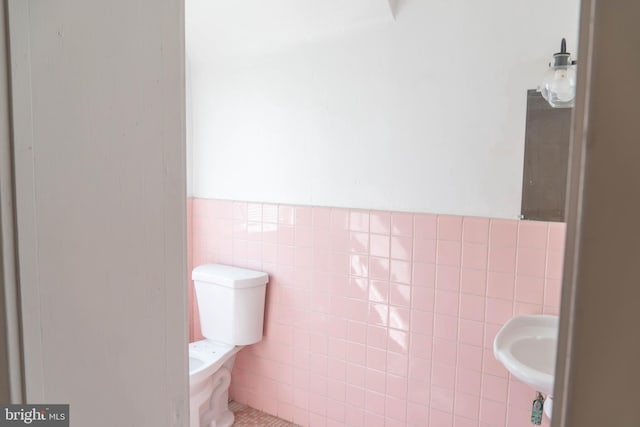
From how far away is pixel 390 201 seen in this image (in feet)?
6.12

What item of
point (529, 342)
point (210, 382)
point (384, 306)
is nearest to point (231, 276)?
point (210, 382)

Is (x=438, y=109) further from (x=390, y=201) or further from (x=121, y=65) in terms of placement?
(x=121, y=65)

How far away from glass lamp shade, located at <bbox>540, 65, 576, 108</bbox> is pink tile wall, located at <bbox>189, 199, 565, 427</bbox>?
432mm

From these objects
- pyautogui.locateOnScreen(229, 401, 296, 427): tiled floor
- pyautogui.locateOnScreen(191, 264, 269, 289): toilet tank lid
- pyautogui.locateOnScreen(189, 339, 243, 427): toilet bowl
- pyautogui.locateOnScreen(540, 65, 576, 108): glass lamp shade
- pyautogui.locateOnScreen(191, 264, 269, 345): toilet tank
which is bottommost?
pyautogui.locateOnScreen(229, 401, 296, 427): tiled floor

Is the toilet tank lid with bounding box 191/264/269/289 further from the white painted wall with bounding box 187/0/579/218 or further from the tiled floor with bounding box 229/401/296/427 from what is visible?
the tiled floor with bounding box 229/401/296/427

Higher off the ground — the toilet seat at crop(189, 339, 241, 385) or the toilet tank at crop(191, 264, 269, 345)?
the toilet tank at crop(191, 264, 269, 345)

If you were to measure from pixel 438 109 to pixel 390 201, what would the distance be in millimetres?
423

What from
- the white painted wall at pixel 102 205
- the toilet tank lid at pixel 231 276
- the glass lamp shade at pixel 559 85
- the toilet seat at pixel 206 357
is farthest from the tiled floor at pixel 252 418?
the glass lamp shade at pixel 559 85

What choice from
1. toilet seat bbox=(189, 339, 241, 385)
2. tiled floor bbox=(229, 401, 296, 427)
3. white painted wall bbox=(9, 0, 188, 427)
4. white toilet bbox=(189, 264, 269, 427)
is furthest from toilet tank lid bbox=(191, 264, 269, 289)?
white painted wall bbox=(9, 0, 188, 427)

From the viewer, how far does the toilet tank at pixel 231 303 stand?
2.10 metres

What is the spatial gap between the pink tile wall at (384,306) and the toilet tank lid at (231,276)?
0.07 m

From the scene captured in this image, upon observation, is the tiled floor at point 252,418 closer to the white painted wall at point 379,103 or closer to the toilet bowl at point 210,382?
the toilet bowl at point 210,382

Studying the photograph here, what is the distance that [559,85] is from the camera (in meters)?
1.40

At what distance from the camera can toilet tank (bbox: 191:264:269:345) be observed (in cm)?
210
